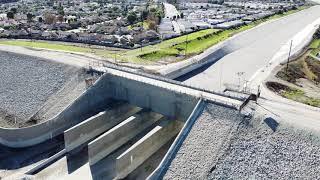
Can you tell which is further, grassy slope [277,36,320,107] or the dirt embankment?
the dirt embankment

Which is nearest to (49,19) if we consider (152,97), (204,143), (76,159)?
(152,97)

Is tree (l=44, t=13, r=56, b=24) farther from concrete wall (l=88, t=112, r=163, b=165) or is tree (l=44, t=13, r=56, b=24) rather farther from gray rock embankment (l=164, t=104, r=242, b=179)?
gray rock embankment (l=164, t=104, r=242, b=179)

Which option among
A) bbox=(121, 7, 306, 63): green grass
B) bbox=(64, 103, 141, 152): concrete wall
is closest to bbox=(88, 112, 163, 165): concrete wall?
bbox=(64, 103, 141, 152): concrete wall

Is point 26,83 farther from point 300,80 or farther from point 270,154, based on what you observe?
point 300,80

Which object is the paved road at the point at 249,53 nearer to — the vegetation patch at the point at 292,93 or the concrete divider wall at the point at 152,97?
the vegetation patch at the point at 292,93

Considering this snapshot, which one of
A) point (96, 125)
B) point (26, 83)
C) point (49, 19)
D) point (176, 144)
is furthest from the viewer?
point (49, 19)

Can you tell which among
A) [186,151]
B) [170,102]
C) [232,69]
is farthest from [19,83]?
[232,69]
